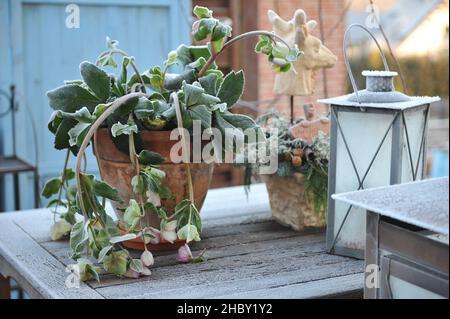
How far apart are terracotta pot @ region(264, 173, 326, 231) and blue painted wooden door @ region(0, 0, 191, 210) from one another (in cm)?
167

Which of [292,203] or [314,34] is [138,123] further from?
A: [314,34]

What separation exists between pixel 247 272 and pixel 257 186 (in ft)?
3.17

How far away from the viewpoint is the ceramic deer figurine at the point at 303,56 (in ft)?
5.82

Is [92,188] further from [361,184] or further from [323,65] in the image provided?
[323,65]

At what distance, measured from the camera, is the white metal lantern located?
4.72 feet

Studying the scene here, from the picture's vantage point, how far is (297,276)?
54.9 inches

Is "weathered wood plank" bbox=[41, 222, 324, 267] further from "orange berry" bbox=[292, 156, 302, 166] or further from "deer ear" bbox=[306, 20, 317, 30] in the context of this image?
"deer ear" bbox=[306, 20, 317, 30]

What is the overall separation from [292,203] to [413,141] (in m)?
0.36

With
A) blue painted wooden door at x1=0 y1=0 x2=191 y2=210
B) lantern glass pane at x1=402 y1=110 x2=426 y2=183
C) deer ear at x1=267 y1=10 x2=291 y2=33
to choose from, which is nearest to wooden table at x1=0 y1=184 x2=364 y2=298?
lantern glass pane at x1=402 y1=110 x2=426 y2=183

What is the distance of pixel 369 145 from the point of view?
148 cm

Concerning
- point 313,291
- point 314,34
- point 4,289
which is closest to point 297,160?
point 313,291

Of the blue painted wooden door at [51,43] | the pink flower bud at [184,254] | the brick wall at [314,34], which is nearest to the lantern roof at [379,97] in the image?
the pink flower bud at [184,254]

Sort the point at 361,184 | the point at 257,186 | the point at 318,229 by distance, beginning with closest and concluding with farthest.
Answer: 1. the point at 361,184
2. the point at 318,229
3. the point at 257,186

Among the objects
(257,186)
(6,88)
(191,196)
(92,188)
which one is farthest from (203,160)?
(6,88)
